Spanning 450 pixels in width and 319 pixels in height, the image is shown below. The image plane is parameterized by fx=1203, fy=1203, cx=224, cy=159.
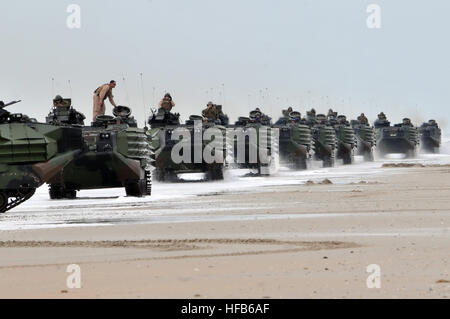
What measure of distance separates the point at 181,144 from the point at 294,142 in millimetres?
12884

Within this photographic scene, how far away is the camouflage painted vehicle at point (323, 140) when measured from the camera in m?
57.1

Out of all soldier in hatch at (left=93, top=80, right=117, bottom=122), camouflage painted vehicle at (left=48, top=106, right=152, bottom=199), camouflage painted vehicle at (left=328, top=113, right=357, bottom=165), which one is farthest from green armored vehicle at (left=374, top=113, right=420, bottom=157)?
camouflage painted vehicle at (left=48, top=106, right=152, bottom=199)

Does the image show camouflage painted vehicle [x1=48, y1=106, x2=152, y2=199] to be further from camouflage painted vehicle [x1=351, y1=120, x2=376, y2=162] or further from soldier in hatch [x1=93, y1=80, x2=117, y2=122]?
camouflage painted vehicle [x1=351, y1=120, x2=376, y2=162]

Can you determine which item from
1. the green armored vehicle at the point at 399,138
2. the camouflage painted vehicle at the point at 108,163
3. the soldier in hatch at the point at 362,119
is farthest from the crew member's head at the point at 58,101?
the soldier in hatch at the point at 362,119

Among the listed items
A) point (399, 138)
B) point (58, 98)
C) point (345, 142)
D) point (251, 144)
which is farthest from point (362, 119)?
point (58, 98)

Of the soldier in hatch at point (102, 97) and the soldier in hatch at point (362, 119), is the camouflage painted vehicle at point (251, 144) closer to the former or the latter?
the soldier in hatch at point (102, 97)

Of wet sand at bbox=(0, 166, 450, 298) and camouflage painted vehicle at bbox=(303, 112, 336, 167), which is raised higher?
camouflage painted vehicle at bbox=(303, 112, 336, 167)

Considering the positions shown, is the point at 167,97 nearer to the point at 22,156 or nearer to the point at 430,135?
the point at 22,156

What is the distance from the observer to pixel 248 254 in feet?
41.4

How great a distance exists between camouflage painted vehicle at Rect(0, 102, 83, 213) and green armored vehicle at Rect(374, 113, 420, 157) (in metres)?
46.5

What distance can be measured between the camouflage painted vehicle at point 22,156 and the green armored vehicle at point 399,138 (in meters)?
46.5

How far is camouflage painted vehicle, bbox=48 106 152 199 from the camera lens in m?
28.8
